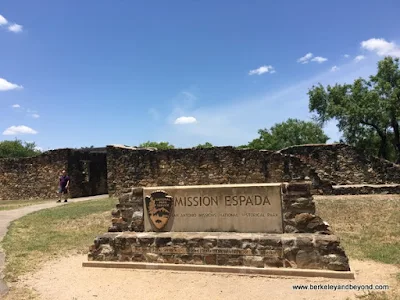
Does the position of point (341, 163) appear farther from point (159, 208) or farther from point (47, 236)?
point (47, 236)

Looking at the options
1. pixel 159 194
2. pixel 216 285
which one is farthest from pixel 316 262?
pixel 159 194

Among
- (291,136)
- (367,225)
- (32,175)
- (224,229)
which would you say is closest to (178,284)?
(224,229)

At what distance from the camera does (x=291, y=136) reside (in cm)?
5147

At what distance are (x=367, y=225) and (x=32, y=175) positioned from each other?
19.4 meters

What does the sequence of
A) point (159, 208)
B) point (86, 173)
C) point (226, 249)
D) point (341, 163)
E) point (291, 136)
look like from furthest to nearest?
point (291, 136), point (86, 173), point (341, 163), point (159, 208), point (226, 249)

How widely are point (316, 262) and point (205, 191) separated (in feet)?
6.95

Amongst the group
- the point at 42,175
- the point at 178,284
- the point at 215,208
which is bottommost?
the point at 178,284

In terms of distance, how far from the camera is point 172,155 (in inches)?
687

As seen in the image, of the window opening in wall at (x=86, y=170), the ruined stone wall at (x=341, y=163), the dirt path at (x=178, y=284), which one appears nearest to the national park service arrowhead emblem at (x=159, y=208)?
the dirt path at (x=178, y=284)

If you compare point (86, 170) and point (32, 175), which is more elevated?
point (86, 170)

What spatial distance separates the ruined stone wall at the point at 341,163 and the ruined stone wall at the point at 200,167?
2.57 metres

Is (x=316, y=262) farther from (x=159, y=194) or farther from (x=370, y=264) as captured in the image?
(x=159, y=194)

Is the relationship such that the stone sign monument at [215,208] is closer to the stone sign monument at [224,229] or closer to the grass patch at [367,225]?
the stone sign monument at [224,229]

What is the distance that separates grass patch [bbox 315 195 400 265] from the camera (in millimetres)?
6485
